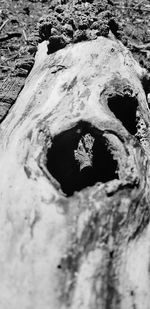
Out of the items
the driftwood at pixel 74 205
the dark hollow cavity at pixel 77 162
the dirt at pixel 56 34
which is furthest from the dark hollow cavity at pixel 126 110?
the dirt at pixel 56 34

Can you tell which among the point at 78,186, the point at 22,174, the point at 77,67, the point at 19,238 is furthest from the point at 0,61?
the point at 19,238

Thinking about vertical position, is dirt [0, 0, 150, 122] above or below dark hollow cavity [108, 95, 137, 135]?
above

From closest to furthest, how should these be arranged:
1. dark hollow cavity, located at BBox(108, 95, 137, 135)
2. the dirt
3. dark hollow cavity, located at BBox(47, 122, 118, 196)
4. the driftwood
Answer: the driftwood
dark hollow cavity, located at BBox(47, 122, 118, 196)
dark hollow cavity, located at BBox(108, 95, 137, 135)
the dirt

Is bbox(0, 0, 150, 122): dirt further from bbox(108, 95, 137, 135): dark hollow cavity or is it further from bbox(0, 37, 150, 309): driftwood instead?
bbox(108, 95, 137, 135): dark hollow cavity

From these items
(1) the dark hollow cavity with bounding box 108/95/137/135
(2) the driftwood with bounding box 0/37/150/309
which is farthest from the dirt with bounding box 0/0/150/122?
(1) the dark hollow cavity with bounding box 108/95/137/135

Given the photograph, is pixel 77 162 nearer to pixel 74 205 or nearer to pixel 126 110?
pixel 126 110

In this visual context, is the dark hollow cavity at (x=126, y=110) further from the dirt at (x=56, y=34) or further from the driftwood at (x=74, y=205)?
the dirt at (x=56, y=34)

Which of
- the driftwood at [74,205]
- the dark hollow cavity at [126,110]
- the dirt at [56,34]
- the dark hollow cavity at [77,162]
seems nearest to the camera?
the driftwood at [74,205]

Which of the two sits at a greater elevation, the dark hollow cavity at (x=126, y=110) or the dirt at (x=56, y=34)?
the dirt at (x=56, y=34)
